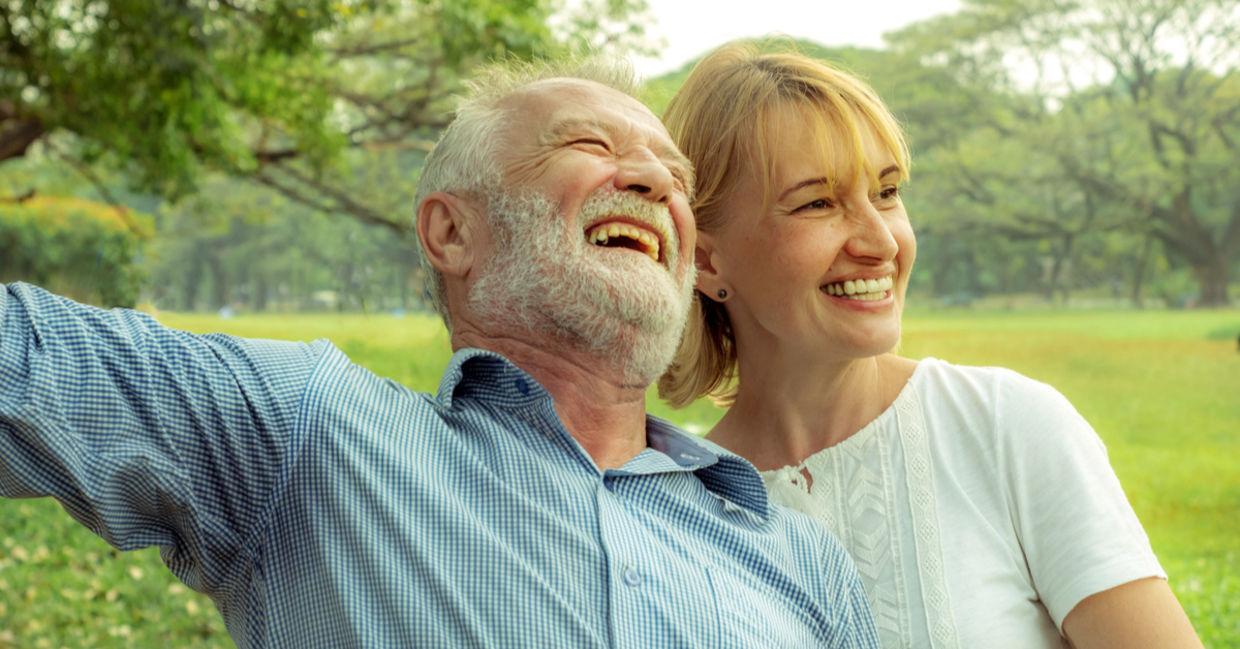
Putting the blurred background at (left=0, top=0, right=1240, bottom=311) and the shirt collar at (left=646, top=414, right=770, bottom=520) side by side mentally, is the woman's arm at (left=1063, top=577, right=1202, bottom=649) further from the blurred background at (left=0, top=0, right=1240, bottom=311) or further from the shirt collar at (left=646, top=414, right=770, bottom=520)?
the blurred background at (left=0, top=0, right=1240, bottom=311)

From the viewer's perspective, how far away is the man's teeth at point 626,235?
1894 millimetres

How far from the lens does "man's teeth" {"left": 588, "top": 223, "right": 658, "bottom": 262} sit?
1.89 metres

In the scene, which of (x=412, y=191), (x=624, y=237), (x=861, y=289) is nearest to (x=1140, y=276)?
(x=412, y=191)

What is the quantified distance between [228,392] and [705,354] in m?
1.22

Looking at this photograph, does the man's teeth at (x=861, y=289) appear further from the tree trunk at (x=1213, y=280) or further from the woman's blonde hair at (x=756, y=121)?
the tree trunk at (x=1213, y=280)

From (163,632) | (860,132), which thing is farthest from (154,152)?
(860,132)

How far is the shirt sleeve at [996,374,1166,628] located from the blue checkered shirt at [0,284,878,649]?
447 millimetres

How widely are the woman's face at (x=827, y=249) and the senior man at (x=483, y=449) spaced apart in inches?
6.5

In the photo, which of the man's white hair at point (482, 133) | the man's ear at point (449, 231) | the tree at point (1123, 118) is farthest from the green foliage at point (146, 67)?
the tree at point (1123, 118)

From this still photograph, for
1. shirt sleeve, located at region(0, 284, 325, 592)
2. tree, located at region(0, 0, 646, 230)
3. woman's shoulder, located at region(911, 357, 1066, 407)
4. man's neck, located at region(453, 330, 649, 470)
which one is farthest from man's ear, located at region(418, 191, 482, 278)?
tree, located at region(0, 0, 646, 230)

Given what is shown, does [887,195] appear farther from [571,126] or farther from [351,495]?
[351,495]

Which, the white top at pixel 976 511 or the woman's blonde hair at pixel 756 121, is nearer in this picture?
the white top at pixel 976 511

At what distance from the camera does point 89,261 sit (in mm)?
10750

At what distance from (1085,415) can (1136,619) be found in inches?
561
